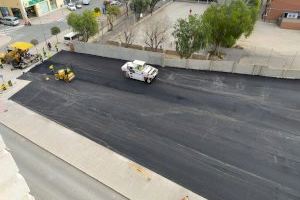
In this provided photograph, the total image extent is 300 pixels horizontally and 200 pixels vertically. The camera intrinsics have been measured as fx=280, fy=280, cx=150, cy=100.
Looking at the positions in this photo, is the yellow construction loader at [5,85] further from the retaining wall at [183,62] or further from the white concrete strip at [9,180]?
the white concrete strip at [9,180]

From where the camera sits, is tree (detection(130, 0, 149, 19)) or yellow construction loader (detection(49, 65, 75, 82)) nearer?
yellow construction loader (detection(49, 65, 75, 82))

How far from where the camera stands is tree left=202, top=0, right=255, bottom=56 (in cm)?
3125

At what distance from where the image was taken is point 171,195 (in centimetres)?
1859

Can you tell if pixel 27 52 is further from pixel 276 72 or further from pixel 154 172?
pixel 276 72

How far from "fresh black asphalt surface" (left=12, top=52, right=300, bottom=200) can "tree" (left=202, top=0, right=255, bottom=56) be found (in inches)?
184

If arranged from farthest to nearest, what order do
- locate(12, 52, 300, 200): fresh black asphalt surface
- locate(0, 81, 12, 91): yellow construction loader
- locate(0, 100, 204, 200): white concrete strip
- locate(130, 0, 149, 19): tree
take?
locate(130, 0, 149, 19): tree → locate(0, 81, 12, 91): yellow construction loader → locate(12, 52, 300, 200): fresh black asphalt surface → locate(0, 100, 204, 200): white concrete strip

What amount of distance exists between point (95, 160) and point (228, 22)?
69.0ft

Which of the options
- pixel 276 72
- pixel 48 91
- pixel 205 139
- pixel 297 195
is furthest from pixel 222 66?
pixel 48 91

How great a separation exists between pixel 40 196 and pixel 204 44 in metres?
21.8

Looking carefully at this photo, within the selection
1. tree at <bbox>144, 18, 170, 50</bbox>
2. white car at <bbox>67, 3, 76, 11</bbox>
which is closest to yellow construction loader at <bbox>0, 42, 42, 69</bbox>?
tree at <bbox>144, 18, 170, 50</bbox>

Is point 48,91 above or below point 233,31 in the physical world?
below

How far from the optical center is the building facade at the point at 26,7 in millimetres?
47650

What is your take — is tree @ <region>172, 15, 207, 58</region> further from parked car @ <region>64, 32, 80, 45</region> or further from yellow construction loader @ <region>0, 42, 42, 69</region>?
yellow construction loader @ <region>0, 42, 42, 69</region>

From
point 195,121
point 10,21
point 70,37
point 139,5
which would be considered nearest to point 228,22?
point 195,121
